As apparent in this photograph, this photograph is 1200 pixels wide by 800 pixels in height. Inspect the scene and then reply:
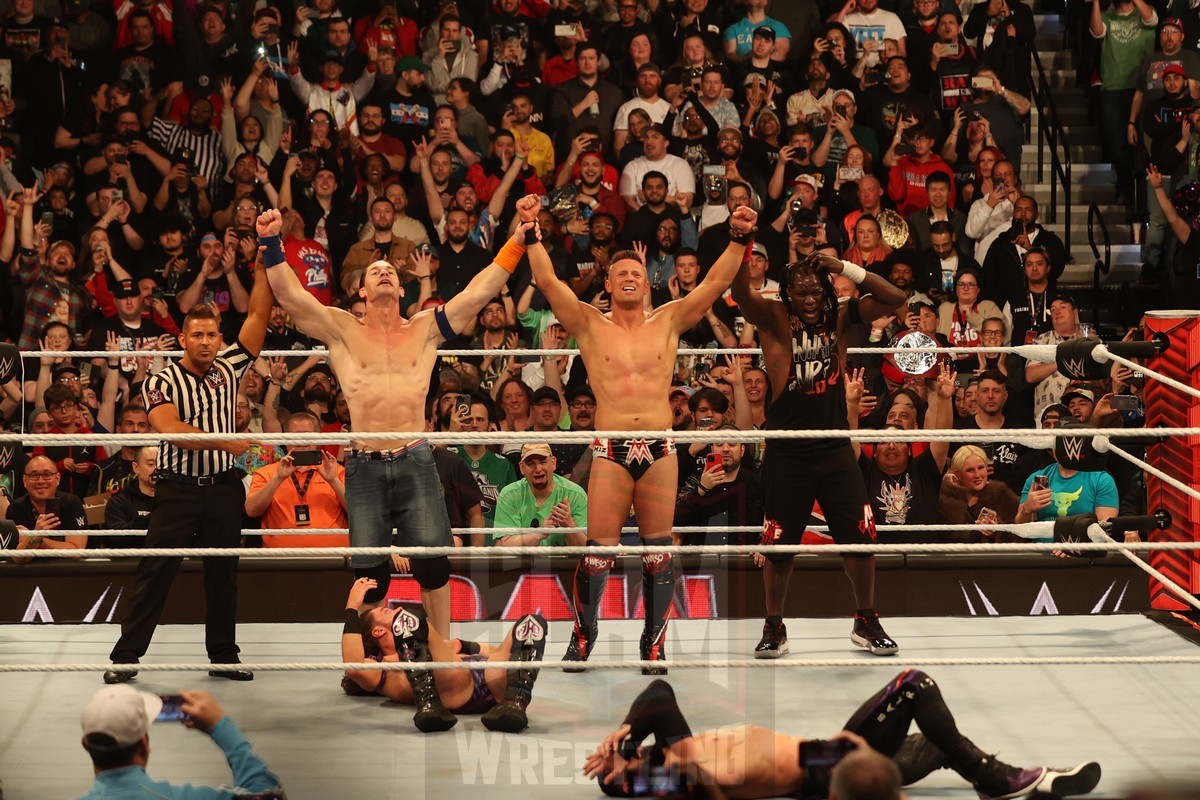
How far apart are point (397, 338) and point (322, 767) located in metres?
1.43

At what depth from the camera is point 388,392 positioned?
15.0 ft

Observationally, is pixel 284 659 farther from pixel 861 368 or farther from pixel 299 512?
pixel 861 368

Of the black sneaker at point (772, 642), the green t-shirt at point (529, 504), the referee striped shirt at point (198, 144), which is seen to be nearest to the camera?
the black sneaker at point (772, 642)

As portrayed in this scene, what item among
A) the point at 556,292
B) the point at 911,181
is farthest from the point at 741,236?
the point at 911,181

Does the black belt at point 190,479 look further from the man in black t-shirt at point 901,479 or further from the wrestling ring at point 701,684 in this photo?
the man in black t-shirt at point 901,479

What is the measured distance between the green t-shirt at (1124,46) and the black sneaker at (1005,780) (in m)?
6.79

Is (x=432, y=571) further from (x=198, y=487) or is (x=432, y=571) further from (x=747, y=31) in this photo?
(x=747, y=31)

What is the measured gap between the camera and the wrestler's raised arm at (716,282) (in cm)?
468

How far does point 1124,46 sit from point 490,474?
17.6 feet

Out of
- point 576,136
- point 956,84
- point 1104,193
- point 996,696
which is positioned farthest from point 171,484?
point 1104,193

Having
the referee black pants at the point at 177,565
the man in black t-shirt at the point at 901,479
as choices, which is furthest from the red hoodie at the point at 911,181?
the referee black pants at the point at 177,565

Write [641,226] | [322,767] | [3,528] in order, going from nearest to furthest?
[322,767] < [3,528] < [641,226]

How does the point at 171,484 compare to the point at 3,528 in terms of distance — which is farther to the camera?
the point at 171,484

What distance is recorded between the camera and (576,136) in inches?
333
